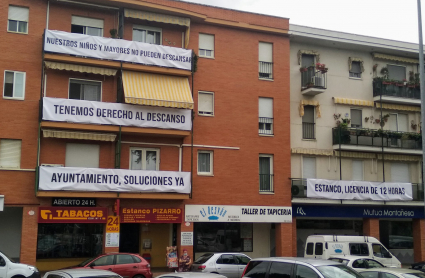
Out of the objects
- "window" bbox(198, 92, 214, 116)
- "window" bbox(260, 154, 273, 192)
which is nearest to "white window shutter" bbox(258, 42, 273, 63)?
"window" bbox(198, 92, 214, 116)

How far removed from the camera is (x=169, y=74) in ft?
88.0

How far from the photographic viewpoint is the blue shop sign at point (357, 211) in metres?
29.6

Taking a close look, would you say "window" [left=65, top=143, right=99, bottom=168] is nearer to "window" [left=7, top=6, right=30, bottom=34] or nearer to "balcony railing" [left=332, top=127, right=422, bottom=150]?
"window" [left=7, top=6, right=30, bottom=34]

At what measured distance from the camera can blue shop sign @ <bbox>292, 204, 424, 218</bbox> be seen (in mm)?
29594

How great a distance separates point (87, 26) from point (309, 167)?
14656 millimetres

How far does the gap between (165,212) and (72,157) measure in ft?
17.1

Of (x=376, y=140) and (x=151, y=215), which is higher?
(x=376, y=140)

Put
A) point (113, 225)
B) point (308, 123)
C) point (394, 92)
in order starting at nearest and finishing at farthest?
point (113, 225) < point (308, 123) < point (394, 92)

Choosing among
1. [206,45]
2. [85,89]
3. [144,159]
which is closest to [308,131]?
[206,45]

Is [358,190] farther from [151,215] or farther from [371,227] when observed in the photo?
[151,215]

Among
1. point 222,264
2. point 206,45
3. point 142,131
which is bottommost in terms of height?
point 222,264

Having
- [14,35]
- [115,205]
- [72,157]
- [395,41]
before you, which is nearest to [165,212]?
[115,205]

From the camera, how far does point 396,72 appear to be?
3409cm

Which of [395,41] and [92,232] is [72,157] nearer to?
[92,232]
